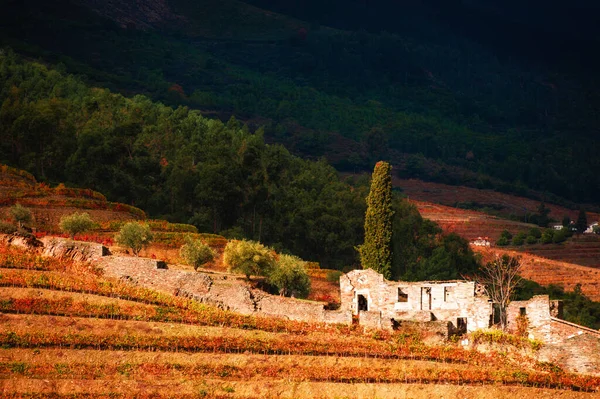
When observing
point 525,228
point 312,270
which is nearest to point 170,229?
point 312,270

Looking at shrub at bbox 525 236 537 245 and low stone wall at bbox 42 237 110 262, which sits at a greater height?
shrub at bbox 525 236 537 245

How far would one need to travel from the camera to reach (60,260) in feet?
240

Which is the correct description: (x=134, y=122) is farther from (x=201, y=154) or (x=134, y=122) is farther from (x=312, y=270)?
(x=312, y=270)

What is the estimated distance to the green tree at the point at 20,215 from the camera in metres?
83.2

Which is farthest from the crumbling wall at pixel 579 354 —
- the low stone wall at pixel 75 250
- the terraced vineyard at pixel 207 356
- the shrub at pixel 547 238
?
the shrub at pixel 547 238

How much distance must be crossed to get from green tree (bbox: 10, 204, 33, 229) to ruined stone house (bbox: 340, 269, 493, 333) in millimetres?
24565

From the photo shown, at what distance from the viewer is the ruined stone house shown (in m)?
67.9

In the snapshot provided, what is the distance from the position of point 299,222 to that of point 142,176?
1544cm

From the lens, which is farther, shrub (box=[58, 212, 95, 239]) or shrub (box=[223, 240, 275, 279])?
shrub (box=[58, 212, 95, 239])

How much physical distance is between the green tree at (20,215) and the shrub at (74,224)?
242 cm

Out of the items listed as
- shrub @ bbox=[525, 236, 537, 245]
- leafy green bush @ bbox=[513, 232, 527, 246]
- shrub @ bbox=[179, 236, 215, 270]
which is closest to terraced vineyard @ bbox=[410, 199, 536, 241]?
leafy green bush @ bbox=[513, 232, 527, 246]

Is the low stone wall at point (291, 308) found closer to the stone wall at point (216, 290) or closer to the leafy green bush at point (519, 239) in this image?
the stone wall at point (216, 290)

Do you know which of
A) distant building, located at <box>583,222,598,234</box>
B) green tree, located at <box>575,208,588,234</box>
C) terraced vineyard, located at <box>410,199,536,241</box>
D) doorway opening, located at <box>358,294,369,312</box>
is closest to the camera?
doorway opening, located at <box>358,294,369,312</box>

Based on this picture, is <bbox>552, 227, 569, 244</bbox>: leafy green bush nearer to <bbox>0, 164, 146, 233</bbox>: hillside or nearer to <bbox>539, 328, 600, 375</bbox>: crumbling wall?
<bbox>0, 164, 146, 233</bbox>: hillside
